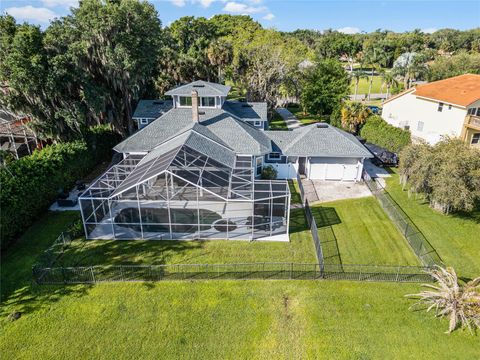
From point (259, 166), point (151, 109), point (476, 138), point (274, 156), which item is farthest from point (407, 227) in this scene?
point (151, 109)

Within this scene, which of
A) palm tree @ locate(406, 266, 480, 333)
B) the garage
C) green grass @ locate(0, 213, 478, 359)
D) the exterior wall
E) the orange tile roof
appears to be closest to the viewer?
green grass @ locate(0, 213, 478, 359)

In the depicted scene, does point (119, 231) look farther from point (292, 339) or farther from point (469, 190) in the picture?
point (469, 190)

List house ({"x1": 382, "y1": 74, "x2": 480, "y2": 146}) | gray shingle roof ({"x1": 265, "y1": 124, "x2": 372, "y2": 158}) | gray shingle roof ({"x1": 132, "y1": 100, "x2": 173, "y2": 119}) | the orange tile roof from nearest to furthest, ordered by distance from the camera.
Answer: gray shingle roof ({"x1": 265, "y1": 124, "x2": 372, "y2": 158})
house ({"x1": 382, "y1": 74, "x2": 480, "y2": 146})
gray shingle roof ({"x1": 132, "y1": 100, "x2": 173, "y2": 119})
the orange tile roof

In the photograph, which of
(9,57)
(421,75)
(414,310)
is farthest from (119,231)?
(421,75)

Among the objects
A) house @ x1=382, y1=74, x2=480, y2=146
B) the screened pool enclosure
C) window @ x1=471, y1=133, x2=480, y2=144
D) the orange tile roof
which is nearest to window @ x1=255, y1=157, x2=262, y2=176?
the screened pool enclosure

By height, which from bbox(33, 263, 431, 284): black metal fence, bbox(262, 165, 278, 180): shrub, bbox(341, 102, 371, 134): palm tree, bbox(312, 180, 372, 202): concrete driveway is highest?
bbox(341, 102, 371, 134): palm tree

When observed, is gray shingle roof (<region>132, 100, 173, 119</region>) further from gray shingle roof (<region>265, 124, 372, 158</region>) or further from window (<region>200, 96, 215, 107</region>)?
gray shingle roof (<region>265, 124, 372, 158</region>)

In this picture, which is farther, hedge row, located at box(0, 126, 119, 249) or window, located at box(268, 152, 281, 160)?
window, located at box(268, 152, 281, 160)
